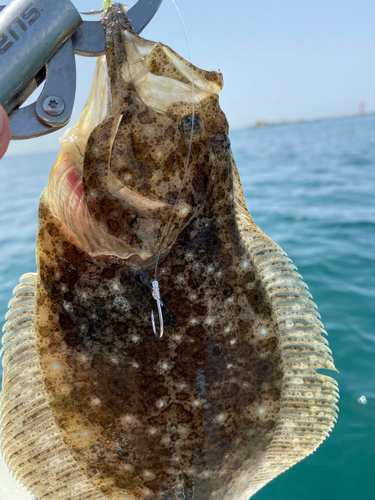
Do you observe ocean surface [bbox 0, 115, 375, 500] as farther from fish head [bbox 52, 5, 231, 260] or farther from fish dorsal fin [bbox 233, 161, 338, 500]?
fish head [bbox 52, 5, 231, 260]

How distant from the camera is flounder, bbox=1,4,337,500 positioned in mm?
1557

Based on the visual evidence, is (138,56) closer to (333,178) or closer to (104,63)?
(104,63)

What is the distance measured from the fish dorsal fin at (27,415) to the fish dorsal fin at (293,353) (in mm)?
1074

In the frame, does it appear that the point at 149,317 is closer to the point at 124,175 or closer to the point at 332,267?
the point at 124,175

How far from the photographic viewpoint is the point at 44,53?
1.36 meters

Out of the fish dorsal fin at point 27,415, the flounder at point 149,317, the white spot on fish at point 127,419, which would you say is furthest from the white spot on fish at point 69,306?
the white spot on fish at point 127,419

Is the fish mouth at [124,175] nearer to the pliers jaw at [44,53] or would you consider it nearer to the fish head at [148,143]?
the fish head at [148,143]

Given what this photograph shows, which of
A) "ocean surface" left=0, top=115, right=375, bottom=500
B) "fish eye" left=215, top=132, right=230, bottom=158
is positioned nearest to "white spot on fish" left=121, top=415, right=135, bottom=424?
"fish eye" left=215, top=132, right=230, bottom=158

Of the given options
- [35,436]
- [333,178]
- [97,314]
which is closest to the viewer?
[97,314]

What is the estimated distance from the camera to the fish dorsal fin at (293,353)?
2.04m

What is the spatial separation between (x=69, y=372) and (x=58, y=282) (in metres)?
0.43

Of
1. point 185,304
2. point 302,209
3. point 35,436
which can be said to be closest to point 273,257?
point 185,304

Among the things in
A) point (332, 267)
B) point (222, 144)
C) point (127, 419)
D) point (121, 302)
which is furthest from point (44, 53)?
point (332, 267)

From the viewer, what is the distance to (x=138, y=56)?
154 centimetres
